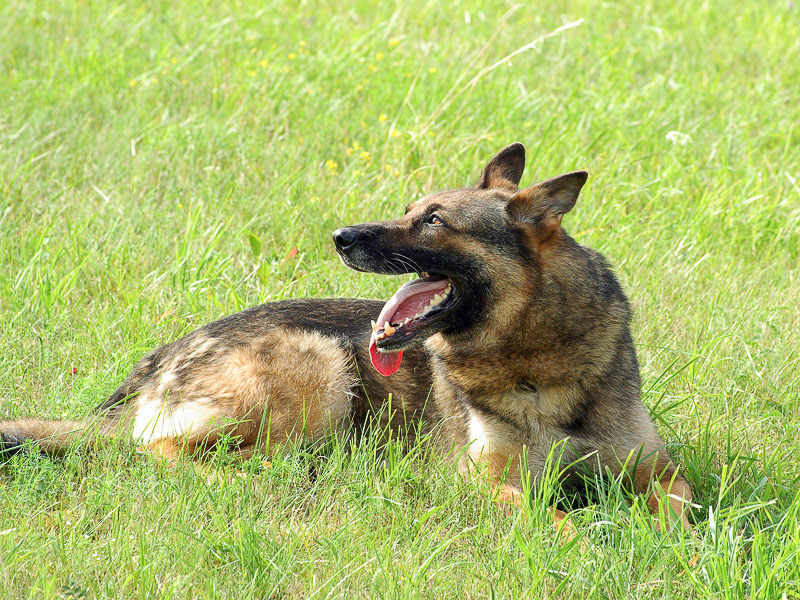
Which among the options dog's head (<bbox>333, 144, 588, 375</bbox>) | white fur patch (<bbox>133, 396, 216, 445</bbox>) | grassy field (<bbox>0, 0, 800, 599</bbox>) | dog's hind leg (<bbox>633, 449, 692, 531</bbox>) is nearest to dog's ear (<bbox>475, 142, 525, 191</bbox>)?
dog's head (<bbox>333, 144, 588, 375</bbox>)

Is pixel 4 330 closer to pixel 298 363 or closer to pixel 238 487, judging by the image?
pixel 298 363

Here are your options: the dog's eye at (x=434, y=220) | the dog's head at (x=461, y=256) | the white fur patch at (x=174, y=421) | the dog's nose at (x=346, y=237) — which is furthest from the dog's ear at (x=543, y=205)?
the white fur patch at (x=174, y=421)

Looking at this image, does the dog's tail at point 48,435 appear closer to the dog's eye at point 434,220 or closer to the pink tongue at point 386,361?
the pink tongue at point 386,361

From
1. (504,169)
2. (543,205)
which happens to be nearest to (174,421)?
(543,205)

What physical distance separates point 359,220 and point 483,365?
2462 millimetres

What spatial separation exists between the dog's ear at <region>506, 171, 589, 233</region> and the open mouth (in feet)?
1.37

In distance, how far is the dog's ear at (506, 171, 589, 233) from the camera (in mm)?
3748

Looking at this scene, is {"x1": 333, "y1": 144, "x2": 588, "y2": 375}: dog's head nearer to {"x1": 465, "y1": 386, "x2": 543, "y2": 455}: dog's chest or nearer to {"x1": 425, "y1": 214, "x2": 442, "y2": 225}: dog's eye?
{"x1": 425, "y1": 214, "x2": 442, "y2": 225}: dog's eye

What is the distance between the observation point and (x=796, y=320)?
516 centimetres

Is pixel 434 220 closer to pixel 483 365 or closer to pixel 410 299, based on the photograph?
pixel 410 299

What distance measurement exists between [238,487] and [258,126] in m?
4.08

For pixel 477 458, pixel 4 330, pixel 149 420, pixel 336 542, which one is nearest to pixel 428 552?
pixel 336 542

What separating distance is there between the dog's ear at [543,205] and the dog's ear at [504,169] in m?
0.53

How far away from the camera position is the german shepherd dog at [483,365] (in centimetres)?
372
